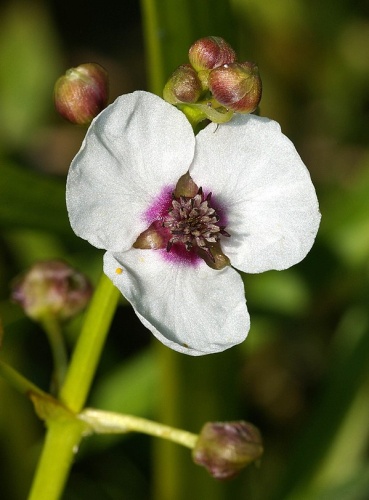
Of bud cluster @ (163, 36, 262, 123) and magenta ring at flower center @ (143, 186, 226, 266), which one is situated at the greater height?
bud cluster @ (163, 36, 262, 123)

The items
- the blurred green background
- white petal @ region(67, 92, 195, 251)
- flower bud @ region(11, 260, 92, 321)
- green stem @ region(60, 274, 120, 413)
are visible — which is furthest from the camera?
the blurred green background

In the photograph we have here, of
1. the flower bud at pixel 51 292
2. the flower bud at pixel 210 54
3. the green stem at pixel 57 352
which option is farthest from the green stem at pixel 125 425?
the flower bud at pixel 210 54

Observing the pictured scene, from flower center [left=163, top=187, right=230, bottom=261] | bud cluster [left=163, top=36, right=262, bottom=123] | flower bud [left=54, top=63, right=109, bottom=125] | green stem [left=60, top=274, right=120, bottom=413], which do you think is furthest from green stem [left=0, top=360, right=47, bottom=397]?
bud cluster [left=163, top=36, right=262, bottom=123]

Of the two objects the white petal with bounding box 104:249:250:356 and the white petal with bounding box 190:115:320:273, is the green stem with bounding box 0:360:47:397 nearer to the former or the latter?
the white petal with bounding box 104:249:250:356

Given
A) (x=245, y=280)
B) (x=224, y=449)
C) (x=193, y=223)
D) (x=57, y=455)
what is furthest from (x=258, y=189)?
(x=245, y=280)

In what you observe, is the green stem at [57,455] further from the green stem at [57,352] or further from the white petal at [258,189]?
the white petal at [258,189]

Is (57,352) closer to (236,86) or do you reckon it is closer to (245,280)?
(236,86)
